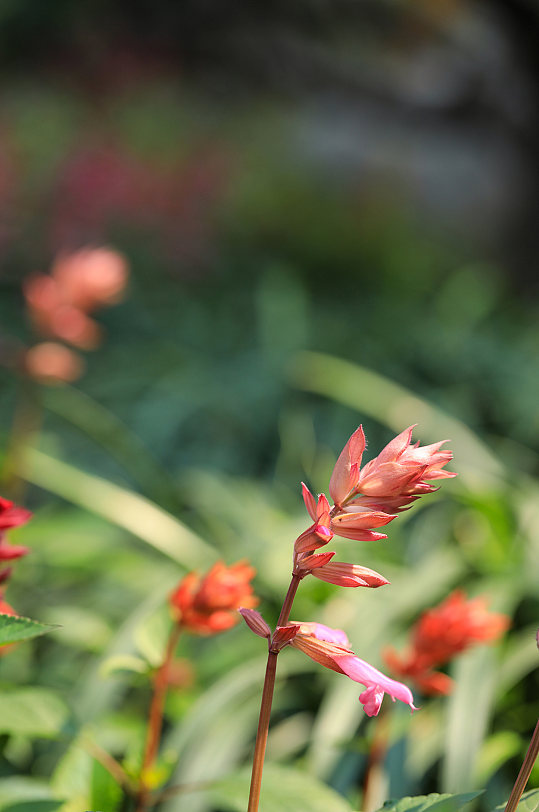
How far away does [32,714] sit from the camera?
59 cm

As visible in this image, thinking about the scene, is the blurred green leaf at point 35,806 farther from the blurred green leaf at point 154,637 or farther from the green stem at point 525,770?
the green stem at point 525,770

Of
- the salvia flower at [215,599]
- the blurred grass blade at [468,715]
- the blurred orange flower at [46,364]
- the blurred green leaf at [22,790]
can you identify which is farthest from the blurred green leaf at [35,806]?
the blurred orange flower at [46,364]

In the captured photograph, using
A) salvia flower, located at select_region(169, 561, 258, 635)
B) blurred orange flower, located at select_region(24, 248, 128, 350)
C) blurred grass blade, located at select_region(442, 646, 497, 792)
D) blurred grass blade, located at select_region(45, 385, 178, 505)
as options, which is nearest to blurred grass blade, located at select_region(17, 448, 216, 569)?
blurred grass blade, located at select_region(45, 385, 178, 505)

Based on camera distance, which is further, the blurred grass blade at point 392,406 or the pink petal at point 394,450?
the blurred grass blade at point 392,406

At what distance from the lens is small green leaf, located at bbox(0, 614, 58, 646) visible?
380 millimetres

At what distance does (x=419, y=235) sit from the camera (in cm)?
466

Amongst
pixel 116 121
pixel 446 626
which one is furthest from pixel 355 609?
pixel 116 121

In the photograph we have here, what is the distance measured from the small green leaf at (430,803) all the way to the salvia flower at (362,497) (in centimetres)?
12

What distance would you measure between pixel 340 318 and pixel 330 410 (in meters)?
0.90

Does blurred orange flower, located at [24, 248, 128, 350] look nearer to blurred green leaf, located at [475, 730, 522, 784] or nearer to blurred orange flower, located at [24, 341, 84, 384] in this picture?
blurred orange flower, located at [24, 341, 84, 384]

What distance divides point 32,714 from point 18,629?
25cm

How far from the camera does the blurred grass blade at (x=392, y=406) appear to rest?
1.66m

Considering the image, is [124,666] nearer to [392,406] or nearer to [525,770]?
[525,770]

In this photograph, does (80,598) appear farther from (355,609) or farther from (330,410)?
(330,410)
